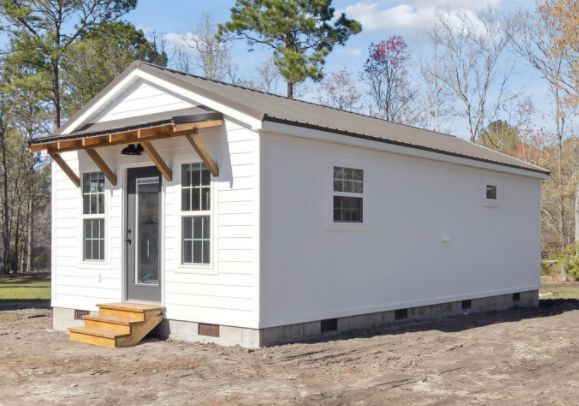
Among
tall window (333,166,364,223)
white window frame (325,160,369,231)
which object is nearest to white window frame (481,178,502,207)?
white window frame (325,160,369,231)

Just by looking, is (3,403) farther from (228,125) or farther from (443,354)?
(443,354)

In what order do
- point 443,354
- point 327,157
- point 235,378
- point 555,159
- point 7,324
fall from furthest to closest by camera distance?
point 555,159, point 7,324, point 327,157, point 443,354, point 235,378

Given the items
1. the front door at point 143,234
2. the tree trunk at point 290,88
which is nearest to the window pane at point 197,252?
the front door at point 143,234

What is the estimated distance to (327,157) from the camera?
373 inches

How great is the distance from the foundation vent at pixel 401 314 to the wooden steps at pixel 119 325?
3813 millimetres

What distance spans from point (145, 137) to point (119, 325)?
2.54m

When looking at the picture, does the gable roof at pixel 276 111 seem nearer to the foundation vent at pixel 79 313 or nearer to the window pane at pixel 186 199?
the window pane at pixel 186 199

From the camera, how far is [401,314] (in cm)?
1098

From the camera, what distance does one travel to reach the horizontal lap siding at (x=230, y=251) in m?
8.48

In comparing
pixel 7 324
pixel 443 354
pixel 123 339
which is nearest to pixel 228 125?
pixel 123 339

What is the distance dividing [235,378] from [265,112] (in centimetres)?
339

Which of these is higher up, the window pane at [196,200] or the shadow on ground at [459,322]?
the window pane at [196,200]

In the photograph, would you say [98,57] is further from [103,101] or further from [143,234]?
[143,234]

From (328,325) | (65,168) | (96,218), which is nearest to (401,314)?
(328,325)
